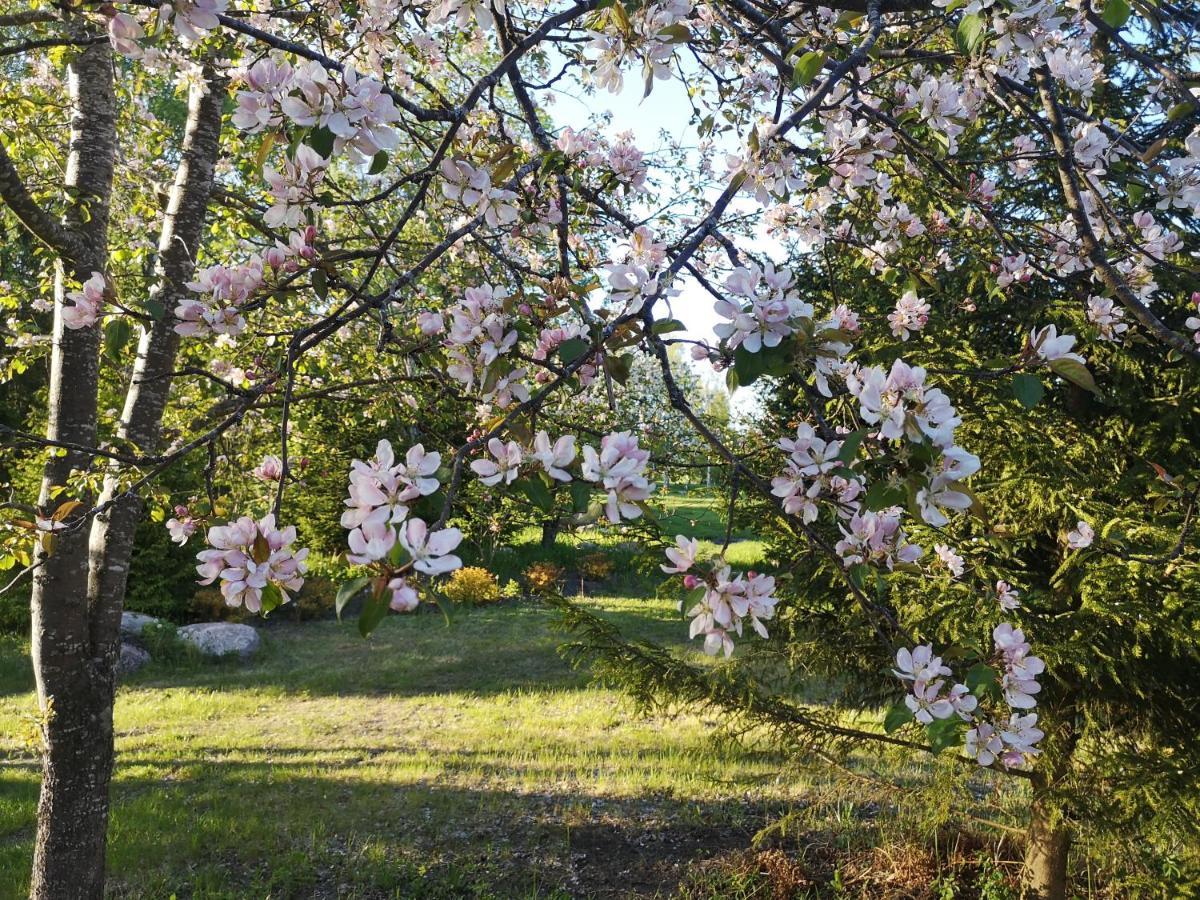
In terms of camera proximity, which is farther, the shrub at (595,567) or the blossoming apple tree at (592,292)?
the shrub at (595,567)

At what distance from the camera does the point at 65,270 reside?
268cm

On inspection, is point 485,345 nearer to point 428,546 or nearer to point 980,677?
point 428,546

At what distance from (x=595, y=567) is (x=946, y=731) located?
1050 cm

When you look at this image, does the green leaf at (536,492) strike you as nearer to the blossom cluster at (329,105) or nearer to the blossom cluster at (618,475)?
the blossom cluster at (618,475)

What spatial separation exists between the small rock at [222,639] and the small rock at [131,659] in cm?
42

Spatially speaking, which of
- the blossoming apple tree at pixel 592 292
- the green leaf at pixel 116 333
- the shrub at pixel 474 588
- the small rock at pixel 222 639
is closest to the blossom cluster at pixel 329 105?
the blossoming apple tree at pixel 592 292

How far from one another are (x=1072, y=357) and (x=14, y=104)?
3.35 meters

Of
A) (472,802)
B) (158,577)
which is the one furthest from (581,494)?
(158,577)

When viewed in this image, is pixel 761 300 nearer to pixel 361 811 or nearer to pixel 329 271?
pixel 329 271

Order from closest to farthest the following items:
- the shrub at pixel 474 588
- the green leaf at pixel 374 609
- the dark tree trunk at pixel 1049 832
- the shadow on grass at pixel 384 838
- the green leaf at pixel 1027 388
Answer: the green leaf at pixel 374 609 < the green leaf at pixel 1027 388 < the dark tree trunk at pixel 1049 832 < the shadow on grass at pixel 384 838 < the shrub at pixel 474 588

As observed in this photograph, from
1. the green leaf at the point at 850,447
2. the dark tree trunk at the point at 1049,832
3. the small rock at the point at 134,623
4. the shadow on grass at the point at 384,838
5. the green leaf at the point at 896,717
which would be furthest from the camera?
the small rock at the point at 134,623

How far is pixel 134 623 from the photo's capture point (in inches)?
319

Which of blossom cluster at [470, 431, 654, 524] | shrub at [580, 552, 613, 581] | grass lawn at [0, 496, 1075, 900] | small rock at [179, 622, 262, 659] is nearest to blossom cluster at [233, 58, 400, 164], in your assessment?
blossom cluster at [470, 431, 654, 524]

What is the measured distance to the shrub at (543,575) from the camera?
33.9 ft
